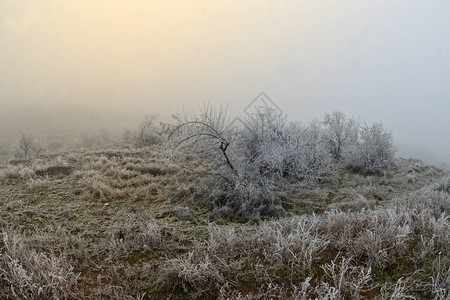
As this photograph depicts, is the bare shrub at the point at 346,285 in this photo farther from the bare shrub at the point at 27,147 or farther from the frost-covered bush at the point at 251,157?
the bare shrub at the point at 27,147

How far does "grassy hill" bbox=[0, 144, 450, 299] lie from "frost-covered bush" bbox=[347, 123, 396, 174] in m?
5.79

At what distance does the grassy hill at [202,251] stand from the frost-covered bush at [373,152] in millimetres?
5789

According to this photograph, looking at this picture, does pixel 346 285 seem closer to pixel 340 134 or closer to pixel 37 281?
pixel 37 281

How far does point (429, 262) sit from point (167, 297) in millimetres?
3128

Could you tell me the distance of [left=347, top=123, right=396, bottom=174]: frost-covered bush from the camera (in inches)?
506

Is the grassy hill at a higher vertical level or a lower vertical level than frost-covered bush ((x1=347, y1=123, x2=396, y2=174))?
lower

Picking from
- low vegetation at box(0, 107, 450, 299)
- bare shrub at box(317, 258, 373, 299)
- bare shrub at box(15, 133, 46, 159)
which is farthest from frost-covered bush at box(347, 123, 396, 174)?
bare shrub at box(15, 133, 46, 159)

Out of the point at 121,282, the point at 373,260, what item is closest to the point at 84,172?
the point at 121,282

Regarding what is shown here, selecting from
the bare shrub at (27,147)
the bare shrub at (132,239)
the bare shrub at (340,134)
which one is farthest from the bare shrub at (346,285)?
the bare shrub at (27,147)

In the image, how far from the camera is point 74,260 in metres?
4.22

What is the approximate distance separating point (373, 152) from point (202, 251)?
1139 centimetres

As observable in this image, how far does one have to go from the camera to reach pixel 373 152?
1320 cm

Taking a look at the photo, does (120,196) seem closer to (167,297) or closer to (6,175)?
(6,175)

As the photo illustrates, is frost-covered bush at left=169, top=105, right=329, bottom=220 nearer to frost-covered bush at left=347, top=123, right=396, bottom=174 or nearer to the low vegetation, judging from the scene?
the low vegetation
